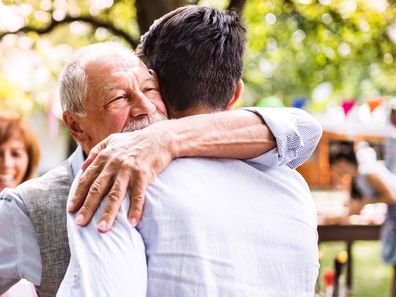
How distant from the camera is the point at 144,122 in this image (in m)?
1.63

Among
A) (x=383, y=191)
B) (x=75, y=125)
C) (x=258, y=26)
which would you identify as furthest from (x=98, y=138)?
(x=258, y=26)

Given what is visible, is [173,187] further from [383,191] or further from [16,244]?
[383,191]

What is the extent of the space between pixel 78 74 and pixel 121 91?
120 millimetres

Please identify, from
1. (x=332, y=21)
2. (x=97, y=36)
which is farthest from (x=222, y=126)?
(x=97, y=36)

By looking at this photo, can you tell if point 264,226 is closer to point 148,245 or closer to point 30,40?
point 148,245

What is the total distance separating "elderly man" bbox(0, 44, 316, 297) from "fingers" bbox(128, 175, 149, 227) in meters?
0.06

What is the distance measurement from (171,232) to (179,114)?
0.40 m

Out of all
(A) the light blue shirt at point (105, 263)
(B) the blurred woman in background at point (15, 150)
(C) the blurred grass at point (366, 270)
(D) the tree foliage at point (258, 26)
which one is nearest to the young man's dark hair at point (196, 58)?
(A) the light blue shirt at point (105, 263)

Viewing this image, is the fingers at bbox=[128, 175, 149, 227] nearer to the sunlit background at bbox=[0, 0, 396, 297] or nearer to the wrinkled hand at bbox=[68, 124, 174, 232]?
the wrinkled hand at bbox=[68, 124, 174, 232]

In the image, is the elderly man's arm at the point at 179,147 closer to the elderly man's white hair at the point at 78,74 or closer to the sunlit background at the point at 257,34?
the elderly man's white hair at the point at 78,74

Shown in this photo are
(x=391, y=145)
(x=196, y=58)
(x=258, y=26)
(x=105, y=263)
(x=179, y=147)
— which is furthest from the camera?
(x=258, y=26)

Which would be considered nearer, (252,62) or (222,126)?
(222,126)

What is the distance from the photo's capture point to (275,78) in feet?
86.7

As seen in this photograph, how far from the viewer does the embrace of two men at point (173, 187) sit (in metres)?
1.33
